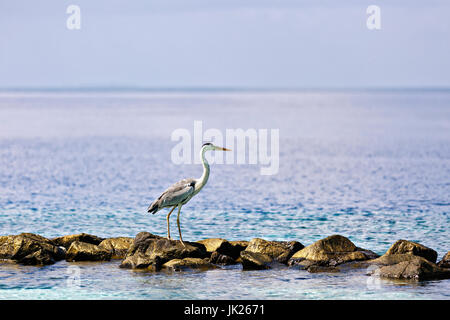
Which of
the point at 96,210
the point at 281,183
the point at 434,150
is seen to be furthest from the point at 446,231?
the point at 434,150

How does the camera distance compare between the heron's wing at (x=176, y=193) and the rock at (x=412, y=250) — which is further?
the heron's wing at (x=176, y=193)

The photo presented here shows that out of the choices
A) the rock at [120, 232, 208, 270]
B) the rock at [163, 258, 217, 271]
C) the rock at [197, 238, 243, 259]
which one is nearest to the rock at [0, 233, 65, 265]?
the rock at [120, 232, 208, 270]

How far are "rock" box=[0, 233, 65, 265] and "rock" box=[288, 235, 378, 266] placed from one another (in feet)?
19.4

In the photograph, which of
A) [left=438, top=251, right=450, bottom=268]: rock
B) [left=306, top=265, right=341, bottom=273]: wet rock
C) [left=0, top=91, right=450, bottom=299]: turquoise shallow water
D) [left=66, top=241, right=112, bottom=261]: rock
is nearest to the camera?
[left=0, top=91, right=450, bottom=299]: turquoise shallow water

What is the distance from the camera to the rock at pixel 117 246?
1939 centimetres

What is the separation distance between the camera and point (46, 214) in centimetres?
2902

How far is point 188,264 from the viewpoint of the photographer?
18.1 metres

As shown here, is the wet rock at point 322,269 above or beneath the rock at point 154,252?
beneath

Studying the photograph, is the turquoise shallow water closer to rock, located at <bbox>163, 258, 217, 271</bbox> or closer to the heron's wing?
rock, located at <bbox>163, 258, 217, 271</bbox>

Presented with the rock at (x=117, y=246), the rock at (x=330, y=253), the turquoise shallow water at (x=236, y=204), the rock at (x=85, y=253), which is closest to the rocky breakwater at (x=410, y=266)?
the turquoise shallow water at (x=236, y=204)

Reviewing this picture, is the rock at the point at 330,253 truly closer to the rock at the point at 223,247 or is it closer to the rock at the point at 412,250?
the rock at the point at 412,250

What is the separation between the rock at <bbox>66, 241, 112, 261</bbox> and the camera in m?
18.9

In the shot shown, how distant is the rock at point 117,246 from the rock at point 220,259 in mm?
2398
